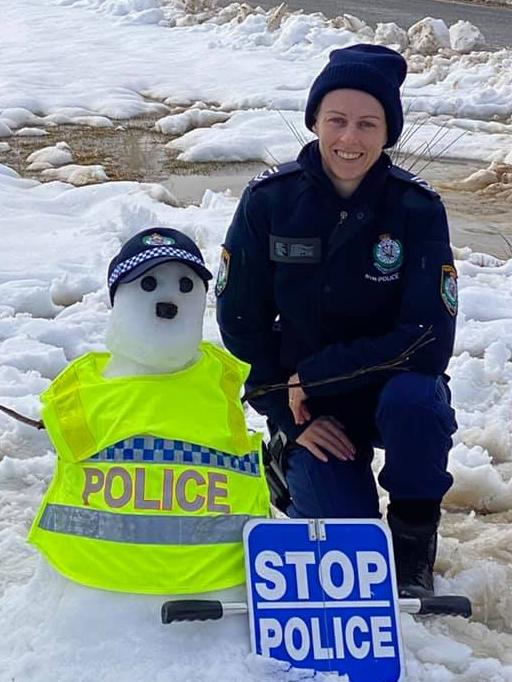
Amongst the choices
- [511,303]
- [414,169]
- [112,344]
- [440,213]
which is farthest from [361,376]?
[414,169]

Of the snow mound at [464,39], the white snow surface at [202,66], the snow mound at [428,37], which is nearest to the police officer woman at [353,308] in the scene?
the white snow surface at [202,66]

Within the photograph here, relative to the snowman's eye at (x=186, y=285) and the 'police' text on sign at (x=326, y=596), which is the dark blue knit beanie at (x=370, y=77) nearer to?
the snowman's eye at (x=186, y=285)

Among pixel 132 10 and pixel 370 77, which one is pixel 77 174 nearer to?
pixel 370 77

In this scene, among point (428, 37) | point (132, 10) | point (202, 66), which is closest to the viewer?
point (202, 66)

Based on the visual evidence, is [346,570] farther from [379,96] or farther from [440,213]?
[379,96]

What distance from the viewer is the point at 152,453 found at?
7.45 feet

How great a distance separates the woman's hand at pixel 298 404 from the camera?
288 cm

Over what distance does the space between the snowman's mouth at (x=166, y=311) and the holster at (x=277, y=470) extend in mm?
782

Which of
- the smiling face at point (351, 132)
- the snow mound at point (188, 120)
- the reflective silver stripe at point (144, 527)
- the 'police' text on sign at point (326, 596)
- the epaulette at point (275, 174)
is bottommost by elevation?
the snow mound at point (188, 120)

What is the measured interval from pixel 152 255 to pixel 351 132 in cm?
69

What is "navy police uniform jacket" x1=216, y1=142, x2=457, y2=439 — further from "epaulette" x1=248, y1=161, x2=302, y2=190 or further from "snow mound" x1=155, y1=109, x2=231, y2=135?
"snow mound" x1=155, y1=109, x2=231, y2=135

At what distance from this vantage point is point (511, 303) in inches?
197

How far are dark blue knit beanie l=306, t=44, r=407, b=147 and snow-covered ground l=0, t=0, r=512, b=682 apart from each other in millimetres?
1244

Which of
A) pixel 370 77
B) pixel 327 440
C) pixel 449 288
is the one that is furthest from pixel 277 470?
pixel 370 77
